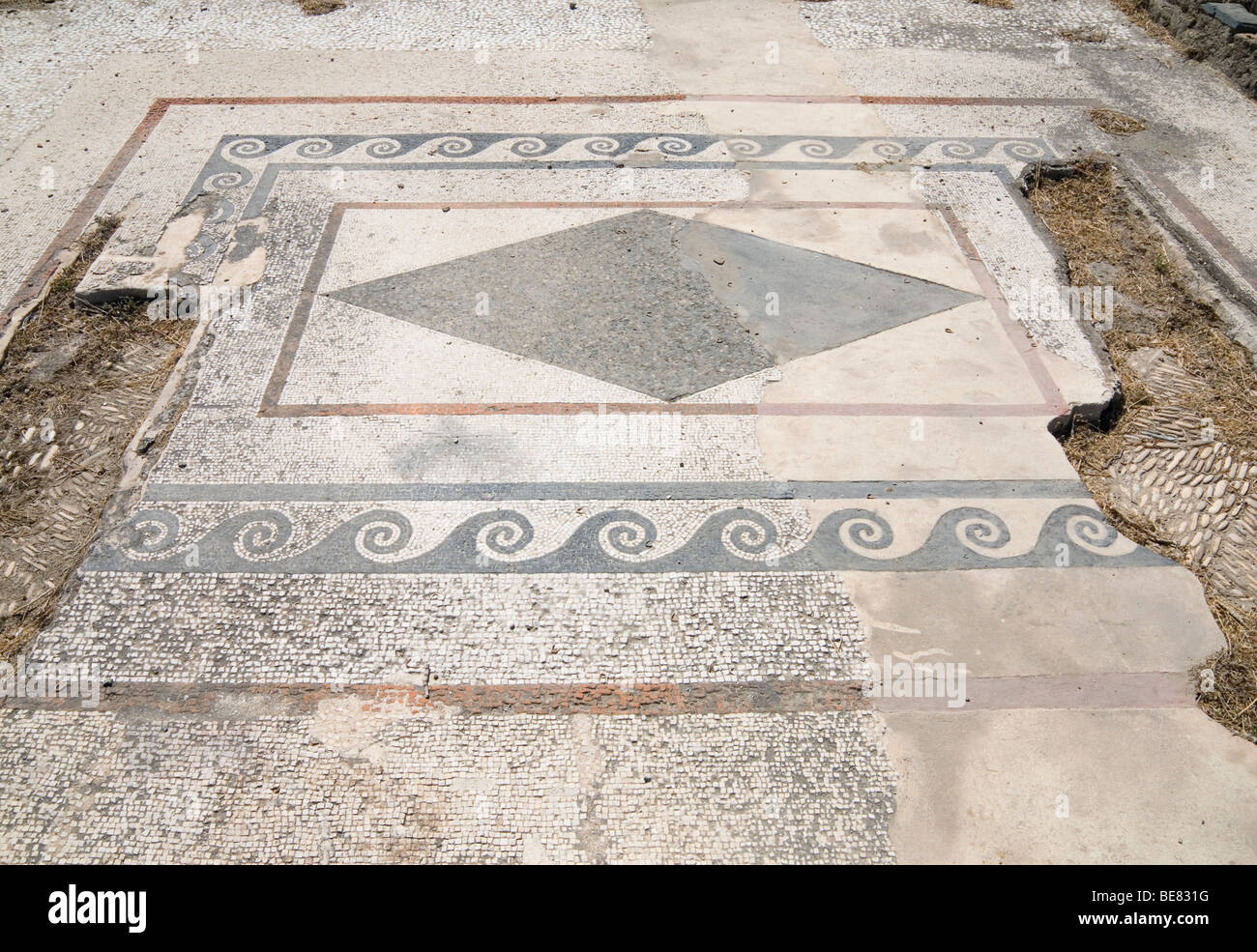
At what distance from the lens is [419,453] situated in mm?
3574

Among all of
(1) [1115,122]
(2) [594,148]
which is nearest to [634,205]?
(2) [594,148]

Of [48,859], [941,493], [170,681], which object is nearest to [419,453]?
[170,681]

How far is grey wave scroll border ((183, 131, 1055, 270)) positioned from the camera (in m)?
5.31

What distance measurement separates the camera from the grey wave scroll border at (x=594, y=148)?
5309 millimetres

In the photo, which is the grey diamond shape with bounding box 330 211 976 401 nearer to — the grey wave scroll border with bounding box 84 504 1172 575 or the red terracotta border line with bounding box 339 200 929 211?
the red terracotta border line with bounding box 339 200 929 211

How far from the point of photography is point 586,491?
3.44m

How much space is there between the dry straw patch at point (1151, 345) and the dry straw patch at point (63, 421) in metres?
3.89

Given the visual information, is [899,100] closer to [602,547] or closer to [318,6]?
[602,547]

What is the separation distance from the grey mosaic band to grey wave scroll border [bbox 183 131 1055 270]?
2.54 metres

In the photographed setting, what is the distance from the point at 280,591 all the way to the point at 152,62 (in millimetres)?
5063

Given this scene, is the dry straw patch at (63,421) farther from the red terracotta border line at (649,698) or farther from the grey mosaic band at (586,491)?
the red terracotta border line at (649,698)

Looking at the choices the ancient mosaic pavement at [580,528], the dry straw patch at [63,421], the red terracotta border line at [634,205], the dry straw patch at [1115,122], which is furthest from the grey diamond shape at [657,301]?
the dry straw patch at [1115,122]

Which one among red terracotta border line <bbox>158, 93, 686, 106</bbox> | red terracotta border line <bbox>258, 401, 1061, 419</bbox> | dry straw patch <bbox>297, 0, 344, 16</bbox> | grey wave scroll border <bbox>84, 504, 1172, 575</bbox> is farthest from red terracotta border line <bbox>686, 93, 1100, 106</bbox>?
grey wave scroll border <bbox>84, 504, 1172, 575</bbox>
